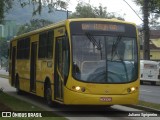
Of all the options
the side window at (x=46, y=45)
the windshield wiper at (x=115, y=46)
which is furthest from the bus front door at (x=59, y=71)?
the windshield wiper at (x=115, y=46)

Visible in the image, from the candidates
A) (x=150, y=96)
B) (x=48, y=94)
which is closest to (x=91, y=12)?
(x=150, y=96)

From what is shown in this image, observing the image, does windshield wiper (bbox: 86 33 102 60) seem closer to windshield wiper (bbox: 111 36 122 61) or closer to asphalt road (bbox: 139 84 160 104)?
windshield wiper (bbox: 111 36 122 61)

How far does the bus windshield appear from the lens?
1537 centimetres

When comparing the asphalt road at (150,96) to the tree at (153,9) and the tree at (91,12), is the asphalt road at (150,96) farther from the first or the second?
the tree at (91,12)

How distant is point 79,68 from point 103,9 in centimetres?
7186

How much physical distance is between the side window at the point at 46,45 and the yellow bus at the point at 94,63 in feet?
1.26

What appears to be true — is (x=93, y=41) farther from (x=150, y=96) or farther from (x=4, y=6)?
(x=150, y=96)

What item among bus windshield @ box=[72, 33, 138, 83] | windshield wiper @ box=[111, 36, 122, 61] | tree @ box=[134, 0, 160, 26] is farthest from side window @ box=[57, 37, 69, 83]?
tree @ box=[134, 0, 160, 26]

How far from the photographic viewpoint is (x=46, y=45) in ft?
60.5

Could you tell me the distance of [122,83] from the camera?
50.9 feet

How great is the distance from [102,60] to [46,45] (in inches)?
139

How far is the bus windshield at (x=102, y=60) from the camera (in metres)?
15.4

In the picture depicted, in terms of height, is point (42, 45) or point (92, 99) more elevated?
point (42, 45)

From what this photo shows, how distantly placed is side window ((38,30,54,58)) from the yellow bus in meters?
0.38
